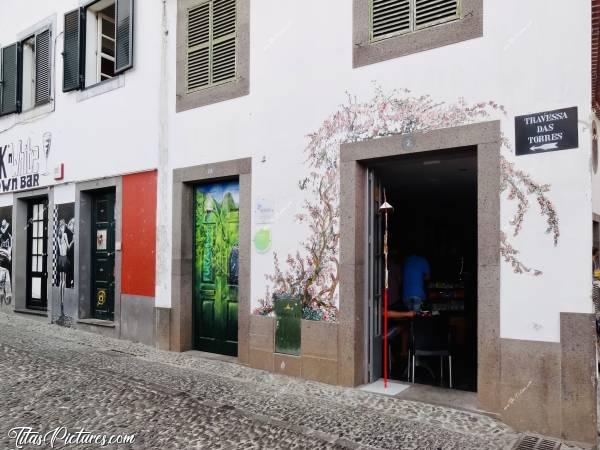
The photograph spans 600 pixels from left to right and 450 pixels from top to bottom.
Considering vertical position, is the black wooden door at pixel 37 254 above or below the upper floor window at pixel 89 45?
below

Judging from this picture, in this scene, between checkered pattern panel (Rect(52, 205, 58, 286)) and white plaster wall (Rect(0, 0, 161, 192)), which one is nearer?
white plaster wall (Rect(0, 0, 161, 192))

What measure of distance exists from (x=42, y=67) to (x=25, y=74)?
86 centimetres

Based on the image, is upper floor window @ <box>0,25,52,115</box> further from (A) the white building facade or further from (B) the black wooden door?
(B) the black wooden door

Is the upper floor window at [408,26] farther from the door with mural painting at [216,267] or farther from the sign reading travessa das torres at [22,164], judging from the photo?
the sign reading travessa das torres at [22,164]

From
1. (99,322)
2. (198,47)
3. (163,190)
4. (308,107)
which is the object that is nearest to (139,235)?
(163,190)

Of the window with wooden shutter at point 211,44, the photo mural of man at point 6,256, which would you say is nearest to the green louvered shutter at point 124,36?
the window with wooden shutter at point 211,44

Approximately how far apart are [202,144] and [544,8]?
15.7 ft

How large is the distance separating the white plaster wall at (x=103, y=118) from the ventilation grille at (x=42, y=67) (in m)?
0.36

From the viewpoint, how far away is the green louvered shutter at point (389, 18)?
227 inches

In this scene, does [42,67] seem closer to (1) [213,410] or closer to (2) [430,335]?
(1) [213,410]

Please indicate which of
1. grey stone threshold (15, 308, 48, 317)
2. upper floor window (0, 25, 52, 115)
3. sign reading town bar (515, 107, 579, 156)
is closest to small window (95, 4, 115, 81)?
upper floor window (0, 25, 52, 115)

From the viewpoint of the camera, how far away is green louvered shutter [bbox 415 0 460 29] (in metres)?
5.44

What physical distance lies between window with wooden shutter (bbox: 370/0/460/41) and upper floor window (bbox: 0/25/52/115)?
7649 mm

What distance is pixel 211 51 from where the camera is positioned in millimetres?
7660
